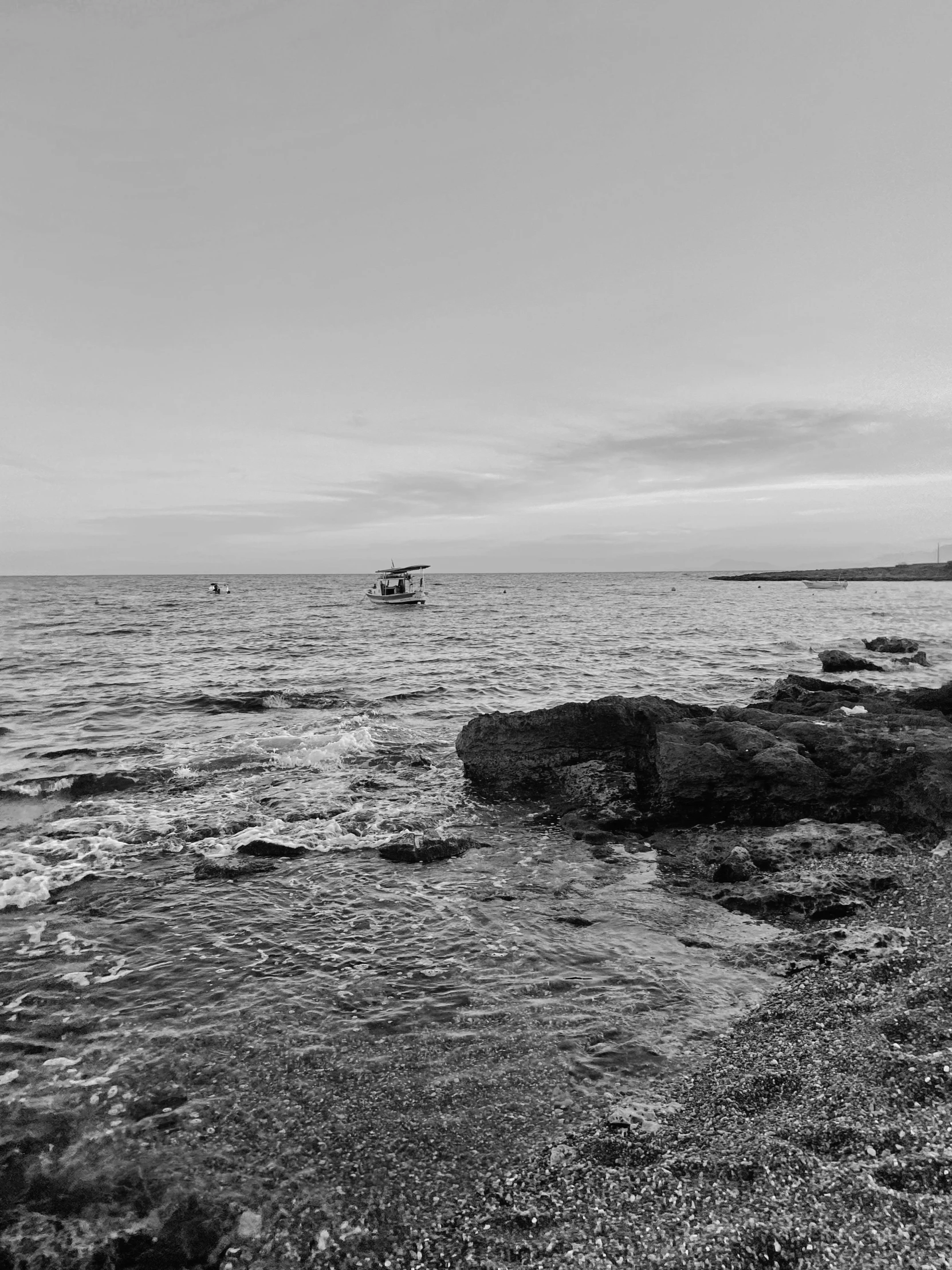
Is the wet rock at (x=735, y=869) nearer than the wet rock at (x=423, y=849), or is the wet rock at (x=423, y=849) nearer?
the wet rock at (x=735, y=869)

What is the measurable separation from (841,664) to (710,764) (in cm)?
2262

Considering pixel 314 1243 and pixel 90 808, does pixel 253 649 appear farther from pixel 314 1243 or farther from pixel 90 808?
pixel 314 1243

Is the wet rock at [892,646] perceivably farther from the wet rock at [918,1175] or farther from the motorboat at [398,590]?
the motorboat at [398,590]

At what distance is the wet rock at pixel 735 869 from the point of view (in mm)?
10414

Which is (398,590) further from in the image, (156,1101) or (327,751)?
(156,1101)

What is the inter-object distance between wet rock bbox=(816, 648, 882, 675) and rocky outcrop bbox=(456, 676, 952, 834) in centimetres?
1507

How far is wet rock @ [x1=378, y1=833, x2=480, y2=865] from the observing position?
11.5 m

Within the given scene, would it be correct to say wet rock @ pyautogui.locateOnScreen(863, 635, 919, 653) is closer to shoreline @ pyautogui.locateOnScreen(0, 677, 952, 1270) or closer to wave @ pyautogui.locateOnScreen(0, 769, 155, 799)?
shoreline @ pyautogui.locateOnScreen(0, 677, 952, 1270)

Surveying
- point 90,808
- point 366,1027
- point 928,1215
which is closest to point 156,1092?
point 366,1027

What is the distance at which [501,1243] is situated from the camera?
180 inches

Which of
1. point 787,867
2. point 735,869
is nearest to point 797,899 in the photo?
point 735,869

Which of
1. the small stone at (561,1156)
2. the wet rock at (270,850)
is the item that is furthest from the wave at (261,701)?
the small stone at (561,1156)

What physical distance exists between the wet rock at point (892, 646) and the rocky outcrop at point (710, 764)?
79.0 ft

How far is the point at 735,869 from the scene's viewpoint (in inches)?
412
